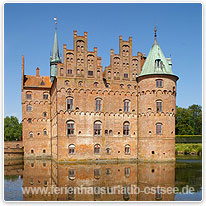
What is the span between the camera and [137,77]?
37281mm

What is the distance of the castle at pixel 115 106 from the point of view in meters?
35.2

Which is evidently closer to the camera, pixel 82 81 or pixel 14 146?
pixel 82 81

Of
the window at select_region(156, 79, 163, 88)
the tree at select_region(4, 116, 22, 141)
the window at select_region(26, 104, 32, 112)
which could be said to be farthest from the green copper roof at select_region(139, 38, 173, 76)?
the tree at select_region(4, 116, 22, 141)

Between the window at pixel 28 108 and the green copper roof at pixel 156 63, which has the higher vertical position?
the green copper roof at pixel 156 63

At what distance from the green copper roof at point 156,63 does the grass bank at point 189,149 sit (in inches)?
888

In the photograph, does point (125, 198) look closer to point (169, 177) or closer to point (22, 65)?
point (169, 177)

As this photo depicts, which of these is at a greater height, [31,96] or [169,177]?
[31,96]

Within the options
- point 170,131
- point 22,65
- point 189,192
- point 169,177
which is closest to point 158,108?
point 170,131

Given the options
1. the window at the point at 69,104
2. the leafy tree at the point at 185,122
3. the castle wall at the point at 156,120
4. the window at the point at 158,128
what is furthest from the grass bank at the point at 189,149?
the window at the point at 69,104

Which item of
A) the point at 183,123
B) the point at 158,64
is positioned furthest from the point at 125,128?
the point at 183,123

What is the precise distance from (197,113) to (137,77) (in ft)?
185

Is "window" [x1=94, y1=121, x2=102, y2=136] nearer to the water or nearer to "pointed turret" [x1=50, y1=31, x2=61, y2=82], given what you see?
the water

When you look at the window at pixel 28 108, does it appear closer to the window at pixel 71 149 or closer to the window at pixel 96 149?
the window at pixel 71 149

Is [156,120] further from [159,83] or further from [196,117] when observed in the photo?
[196,117]
